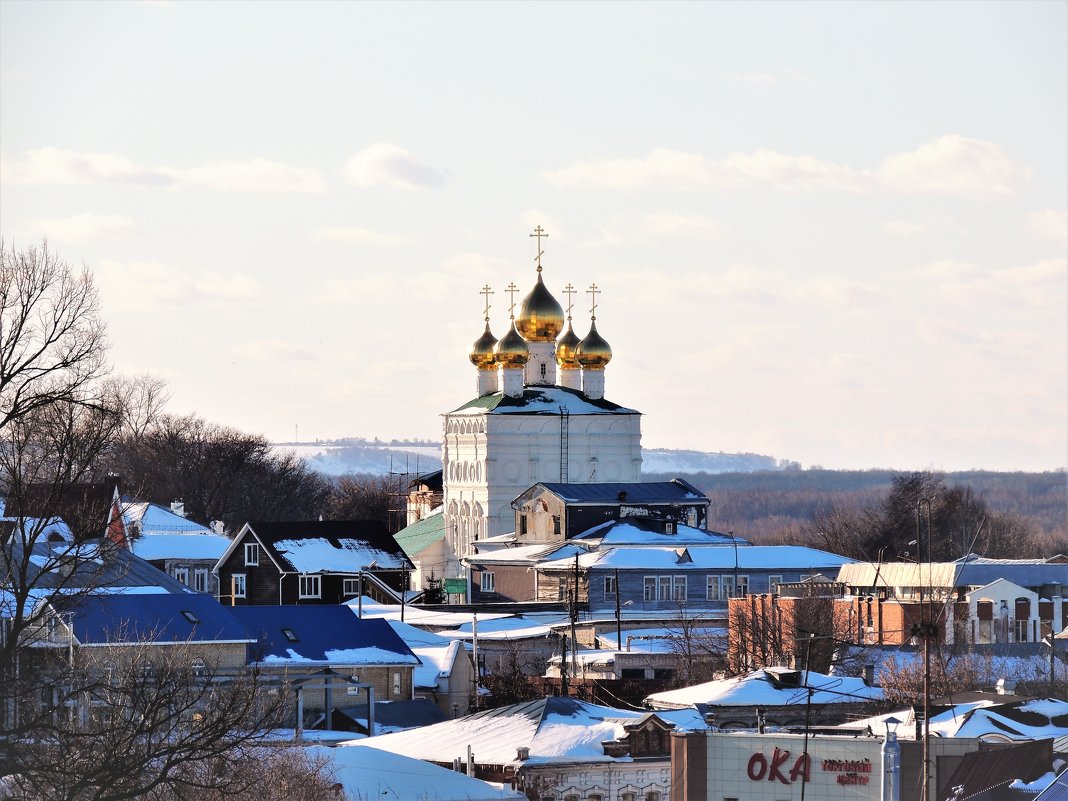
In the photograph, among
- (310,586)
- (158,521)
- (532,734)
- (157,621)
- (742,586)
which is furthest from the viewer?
(158,521)

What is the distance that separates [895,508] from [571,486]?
1482 inches

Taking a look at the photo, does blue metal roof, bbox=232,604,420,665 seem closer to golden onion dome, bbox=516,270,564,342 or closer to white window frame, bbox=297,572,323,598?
white window frame, bbox=297,572,323,598

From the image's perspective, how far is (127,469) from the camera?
103 metres

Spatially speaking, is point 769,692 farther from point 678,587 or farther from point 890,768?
point 678,587

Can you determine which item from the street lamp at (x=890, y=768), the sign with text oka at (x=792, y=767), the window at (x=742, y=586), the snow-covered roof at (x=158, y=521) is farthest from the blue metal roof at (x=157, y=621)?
the snow-covered roof at (x=158, y=521)

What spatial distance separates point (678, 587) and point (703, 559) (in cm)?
143

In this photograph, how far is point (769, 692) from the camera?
123 feet

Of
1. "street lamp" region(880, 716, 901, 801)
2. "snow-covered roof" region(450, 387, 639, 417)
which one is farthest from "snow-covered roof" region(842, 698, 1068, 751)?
"snow-covered roof" region(450, 387, 639, 417)

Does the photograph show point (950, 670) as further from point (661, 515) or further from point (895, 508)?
point (895, 508)

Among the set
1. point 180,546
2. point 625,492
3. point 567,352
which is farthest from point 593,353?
point 180,546

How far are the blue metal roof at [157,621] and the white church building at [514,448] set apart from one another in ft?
127

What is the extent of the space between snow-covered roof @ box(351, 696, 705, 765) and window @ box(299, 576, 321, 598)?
3050cm

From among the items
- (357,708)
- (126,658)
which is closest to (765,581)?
(357,708)

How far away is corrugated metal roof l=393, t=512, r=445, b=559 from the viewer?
86.8 m
